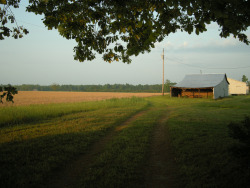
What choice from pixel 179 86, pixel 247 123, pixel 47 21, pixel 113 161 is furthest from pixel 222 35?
pixel 179 86

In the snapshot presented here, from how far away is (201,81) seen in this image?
3734 centimetres

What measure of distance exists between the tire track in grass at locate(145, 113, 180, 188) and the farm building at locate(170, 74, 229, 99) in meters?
31.5

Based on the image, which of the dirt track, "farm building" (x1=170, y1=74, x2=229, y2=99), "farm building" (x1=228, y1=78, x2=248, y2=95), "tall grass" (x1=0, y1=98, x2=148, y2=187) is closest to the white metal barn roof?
"farm building" (x1=170, y1=74, x2=229, y2=99)

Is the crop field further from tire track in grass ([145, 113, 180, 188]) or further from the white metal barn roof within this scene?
the white metal barn roof

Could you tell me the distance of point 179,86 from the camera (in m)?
37.6

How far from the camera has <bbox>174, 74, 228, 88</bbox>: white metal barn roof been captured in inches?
1391

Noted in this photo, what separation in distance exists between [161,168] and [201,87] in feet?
110

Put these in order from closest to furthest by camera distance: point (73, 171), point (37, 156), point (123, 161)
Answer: point (73, 171)
point (123, 161)
point (37, 156)

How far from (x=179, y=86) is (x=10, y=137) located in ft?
114

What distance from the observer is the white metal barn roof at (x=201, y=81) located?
3533 cm

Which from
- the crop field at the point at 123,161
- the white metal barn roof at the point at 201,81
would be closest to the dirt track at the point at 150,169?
the crop field at the point at 123,161

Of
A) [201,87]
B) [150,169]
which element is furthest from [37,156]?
[201,87]

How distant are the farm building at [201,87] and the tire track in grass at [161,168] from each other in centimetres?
3146

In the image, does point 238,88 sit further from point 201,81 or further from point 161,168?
point 161,168
